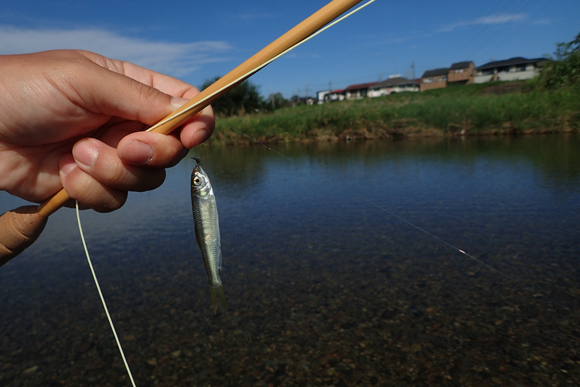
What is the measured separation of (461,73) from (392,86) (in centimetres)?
1568

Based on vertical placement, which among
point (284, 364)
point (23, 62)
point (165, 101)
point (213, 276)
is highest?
point (23, 62)

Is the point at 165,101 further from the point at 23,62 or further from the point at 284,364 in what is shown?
the point at 284,364

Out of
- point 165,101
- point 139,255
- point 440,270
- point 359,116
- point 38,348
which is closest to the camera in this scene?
point 165,101

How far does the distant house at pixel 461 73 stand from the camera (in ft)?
270

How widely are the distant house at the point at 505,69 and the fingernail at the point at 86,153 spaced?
82.7 m

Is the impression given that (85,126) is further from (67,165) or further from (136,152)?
(136,152)

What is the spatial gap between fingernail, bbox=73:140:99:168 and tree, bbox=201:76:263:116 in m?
35.4

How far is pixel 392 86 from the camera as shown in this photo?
303ft

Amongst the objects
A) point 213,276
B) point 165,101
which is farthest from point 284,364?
point 165,101

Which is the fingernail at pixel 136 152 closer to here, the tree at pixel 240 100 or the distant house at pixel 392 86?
the tree at pixel 240 100

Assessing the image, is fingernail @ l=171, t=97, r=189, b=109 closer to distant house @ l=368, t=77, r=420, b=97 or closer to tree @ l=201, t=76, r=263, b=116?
tree @ l=201, t=76, r=263, b=116

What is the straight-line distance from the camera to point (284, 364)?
3.22 meters

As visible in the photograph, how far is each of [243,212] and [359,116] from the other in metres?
14.7

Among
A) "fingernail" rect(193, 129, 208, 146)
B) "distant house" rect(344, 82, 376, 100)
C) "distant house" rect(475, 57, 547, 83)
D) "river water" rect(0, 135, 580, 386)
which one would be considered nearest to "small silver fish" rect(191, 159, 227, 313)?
"fingernail" rect(193, 129, 208, 146)
